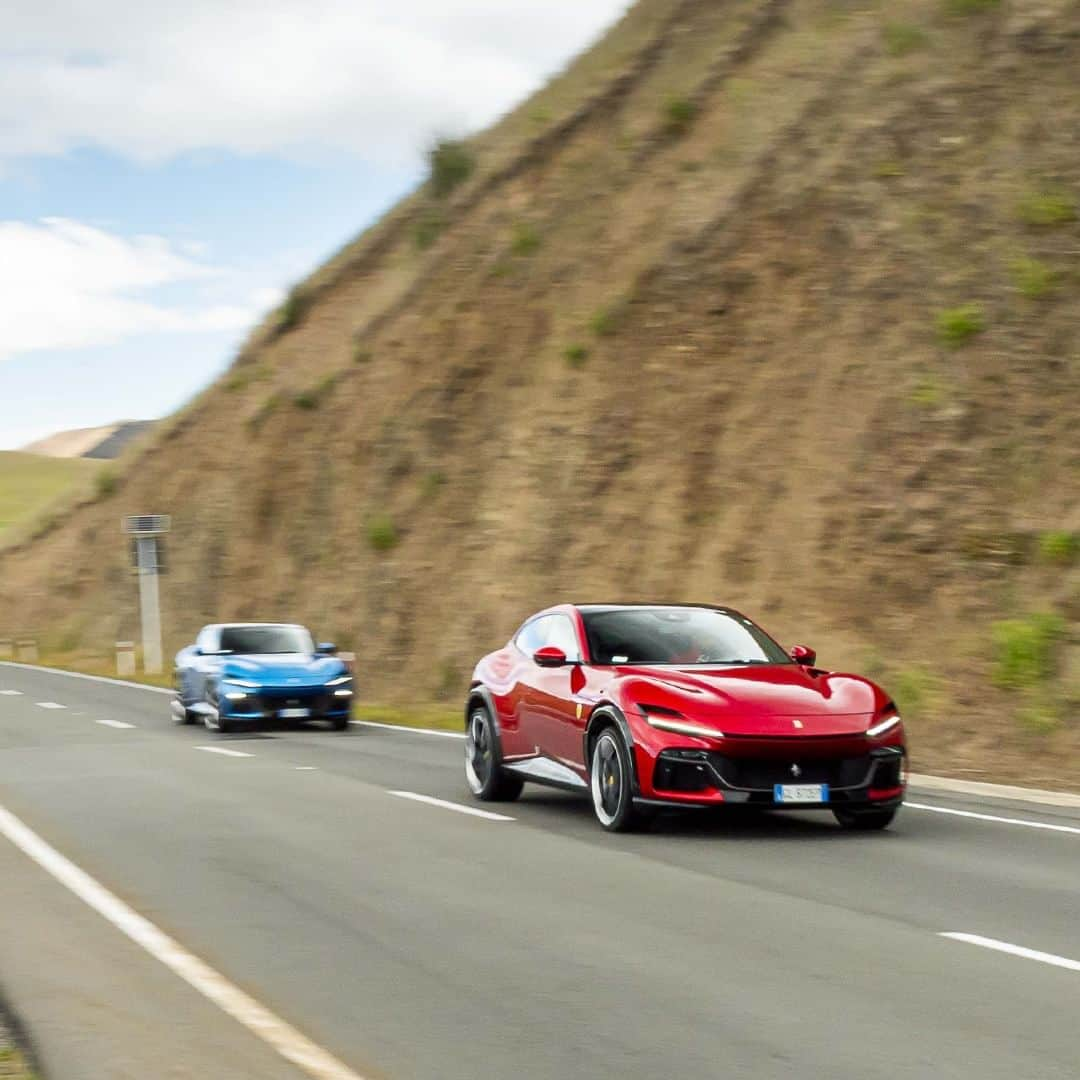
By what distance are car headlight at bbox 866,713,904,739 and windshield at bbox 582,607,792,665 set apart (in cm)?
118

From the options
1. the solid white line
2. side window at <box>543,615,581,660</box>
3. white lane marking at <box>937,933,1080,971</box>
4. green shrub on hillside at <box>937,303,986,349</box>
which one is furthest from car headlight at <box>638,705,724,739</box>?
green shrub on hillside at <box>937,303,986,349</box>

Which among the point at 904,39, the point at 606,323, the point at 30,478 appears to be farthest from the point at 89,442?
the point at 904,39

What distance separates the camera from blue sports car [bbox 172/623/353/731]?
21.8 meters

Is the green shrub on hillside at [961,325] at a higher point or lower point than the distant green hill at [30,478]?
lower

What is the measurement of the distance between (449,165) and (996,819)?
36293mm

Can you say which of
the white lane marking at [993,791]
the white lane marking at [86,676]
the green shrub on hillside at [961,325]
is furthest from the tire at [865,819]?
the white lane marking at [86,676]

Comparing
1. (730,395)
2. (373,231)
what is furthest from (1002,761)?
(373,231)

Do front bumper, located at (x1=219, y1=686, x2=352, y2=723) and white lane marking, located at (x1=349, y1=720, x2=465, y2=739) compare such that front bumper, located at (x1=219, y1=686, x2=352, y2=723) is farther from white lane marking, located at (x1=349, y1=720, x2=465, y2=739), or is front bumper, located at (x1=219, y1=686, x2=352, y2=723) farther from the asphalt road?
the asphalt road

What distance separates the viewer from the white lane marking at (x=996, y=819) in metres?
11.2

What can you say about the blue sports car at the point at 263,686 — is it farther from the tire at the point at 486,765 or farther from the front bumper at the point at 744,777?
the front bumper at the point at 744,777

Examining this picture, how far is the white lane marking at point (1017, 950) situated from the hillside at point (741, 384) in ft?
23.6

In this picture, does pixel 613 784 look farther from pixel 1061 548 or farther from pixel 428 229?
pixel 428 229

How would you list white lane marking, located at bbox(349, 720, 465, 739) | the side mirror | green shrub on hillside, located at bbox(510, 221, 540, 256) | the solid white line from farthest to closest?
green shrub on hillside, located at bbox(510, 221, 540, 256) → white lane marking, located at bbox(349, 720, 465, 739) → the side mirror → the solid white line

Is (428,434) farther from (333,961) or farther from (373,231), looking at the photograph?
(333,961)
